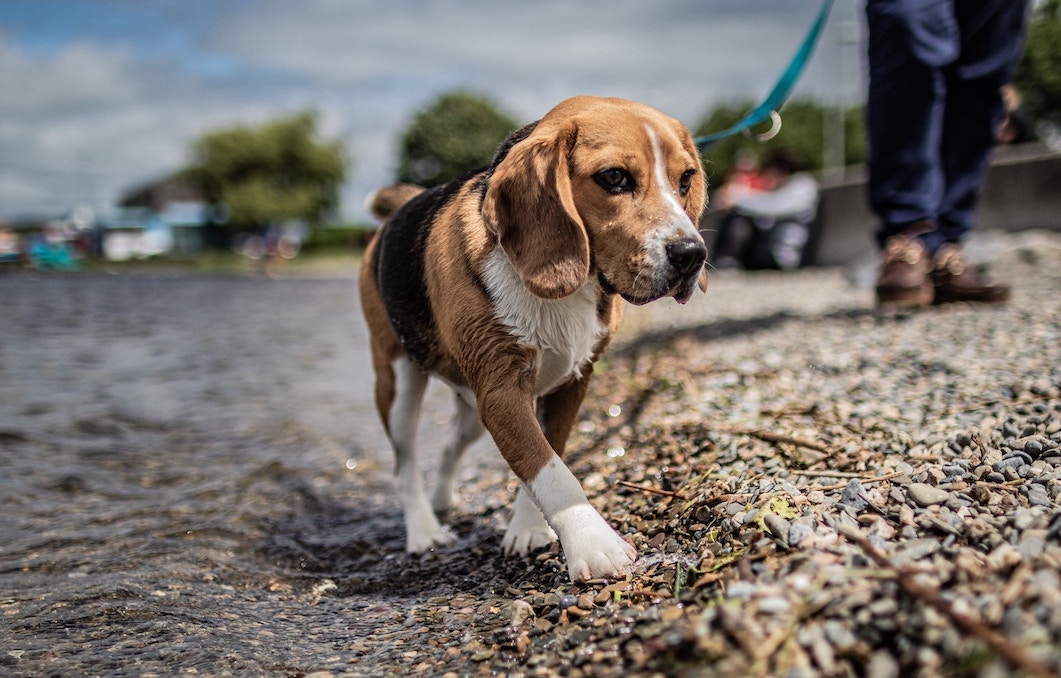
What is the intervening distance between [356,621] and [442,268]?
3.96ft

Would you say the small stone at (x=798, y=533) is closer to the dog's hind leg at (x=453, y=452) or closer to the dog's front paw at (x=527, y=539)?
the dog's front paw at (x=527, y=539)

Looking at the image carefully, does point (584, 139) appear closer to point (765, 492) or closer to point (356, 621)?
point (765, 492)

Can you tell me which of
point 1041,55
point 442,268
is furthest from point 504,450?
point 1041,55

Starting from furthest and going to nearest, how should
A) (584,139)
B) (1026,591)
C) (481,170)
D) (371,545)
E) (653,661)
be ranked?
(371,545), (481,170), (584,139), (653,661), (1026,591)

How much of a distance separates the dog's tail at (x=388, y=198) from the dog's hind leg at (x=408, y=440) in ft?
3.08

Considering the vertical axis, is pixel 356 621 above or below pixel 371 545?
above

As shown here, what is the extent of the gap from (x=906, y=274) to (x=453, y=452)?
3252mm

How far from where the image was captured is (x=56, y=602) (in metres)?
3.01

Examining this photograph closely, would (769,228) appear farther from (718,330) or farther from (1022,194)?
(718,330)

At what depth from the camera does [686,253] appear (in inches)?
99.5

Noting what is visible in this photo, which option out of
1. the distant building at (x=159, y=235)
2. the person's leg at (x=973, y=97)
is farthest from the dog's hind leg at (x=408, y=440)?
the distant building at (x=159, y=235)

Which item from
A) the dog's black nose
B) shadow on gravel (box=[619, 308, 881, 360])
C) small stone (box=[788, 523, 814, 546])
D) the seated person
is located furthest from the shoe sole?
the seated person

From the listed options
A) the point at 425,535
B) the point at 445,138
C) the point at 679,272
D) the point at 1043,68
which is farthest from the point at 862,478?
the point at 445,138

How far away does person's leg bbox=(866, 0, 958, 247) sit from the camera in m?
5.18
